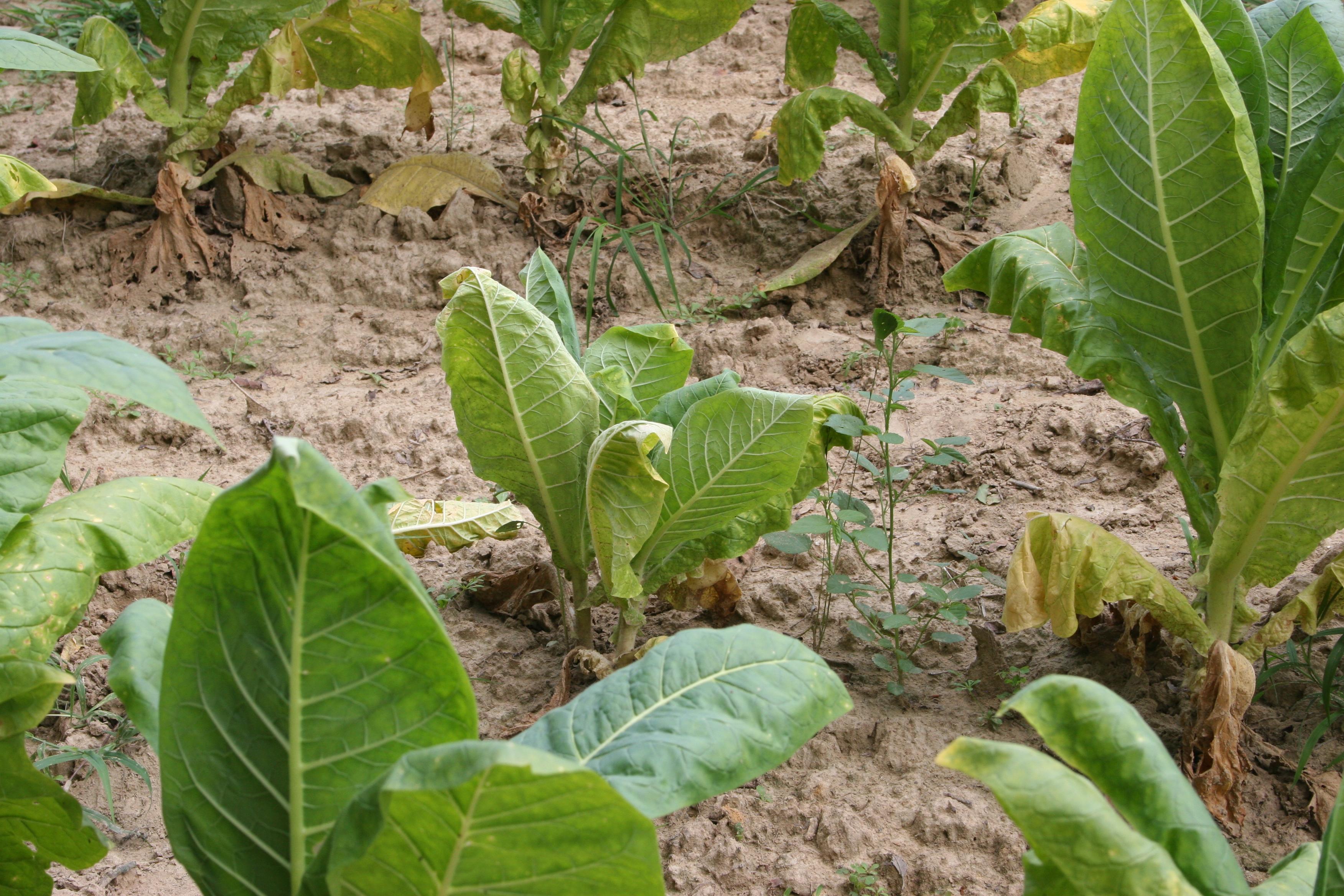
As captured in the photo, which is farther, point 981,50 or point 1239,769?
point 981,50

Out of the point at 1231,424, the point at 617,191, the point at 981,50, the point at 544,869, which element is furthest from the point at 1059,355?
the point at 544,869

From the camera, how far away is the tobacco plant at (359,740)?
3.27ft

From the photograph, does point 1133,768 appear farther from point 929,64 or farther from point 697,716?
point 929,64

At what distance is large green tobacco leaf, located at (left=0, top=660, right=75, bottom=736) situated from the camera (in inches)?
53.2

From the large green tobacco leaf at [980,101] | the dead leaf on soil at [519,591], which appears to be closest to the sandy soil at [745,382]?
the dead leaf on soil at [519,591]

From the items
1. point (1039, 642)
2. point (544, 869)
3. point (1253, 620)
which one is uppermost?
point (544, 869)

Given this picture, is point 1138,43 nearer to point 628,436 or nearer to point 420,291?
point 628,436

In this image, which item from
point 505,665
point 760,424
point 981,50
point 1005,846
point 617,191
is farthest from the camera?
point 617,191

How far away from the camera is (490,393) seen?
2.05 meters

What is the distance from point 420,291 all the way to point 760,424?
2.24 m

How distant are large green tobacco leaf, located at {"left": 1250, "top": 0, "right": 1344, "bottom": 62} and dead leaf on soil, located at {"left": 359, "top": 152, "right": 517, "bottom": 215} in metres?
2.65

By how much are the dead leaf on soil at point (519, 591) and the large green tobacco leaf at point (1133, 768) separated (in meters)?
1.59

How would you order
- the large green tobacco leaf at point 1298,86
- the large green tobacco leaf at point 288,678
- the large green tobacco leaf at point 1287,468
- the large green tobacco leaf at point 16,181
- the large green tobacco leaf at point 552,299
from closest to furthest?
the large green tobacco leaf at point 288,678 → the large green tobacco leaf at point 1287,468 → the large green tobacco leaf at point 1298,86 → the large green tobacco leaf at point 552,299 → the large green tobacco leaf at point 16,181

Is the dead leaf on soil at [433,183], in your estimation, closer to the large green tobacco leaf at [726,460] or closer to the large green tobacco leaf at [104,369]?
the large green tobacco leaf at [726,460]
